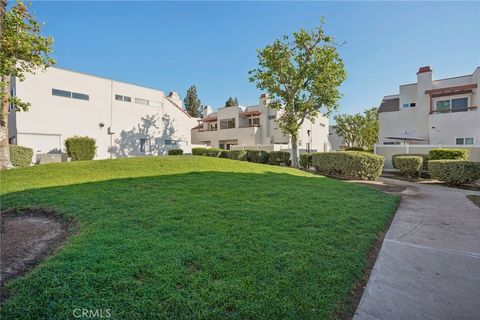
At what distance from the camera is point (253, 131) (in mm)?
29391

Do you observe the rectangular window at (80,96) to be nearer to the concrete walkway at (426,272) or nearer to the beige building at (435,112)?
the concrete walkway at (426,272)

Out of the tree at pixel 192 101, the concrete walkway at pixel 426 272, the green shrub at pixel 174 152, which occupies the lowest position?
the concrete walkway at pixel 426 272

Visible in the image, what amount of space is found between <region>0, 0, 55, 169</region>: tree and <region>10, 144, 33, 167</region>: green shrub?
3457mm

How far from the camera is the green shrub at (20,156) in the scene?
536 inches

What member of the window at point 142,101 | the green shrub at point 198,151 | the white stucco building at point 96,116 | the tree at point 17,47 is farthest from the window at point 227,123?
the tree at point 17,47

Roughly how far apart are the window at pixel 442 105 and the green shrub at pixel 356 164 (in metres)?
12.5

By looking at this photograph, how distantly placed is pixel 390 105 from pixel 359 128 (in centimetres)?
956

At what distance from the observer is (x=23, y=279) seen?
237 cm

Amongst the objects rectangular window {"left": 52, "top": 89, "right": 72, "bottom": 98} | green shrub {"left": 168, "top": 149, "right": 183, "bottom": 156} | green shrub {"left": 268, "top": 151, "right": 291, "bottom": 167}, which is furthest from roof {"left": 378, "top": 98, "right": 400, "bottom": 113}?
rectangular window {"left": 52, "top": 89, "right": 72, "bottom": 98}

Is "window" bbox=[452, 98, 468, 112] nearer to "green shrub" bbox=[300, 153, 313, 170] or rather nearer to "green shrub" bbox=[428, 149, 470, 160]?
"green shrub" bbox=[428, 149, 470, 160]

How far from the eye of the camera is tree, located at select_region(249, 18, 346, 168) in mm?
17156

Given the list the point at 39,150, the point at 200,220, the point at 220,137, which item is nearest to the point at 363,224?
the point at 200,220

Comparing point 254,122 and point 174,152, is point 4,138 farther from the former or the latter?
point 254,122

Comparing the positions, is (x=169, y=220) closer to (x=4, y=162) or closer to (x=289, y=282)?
(x=289, y=282)
